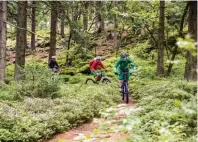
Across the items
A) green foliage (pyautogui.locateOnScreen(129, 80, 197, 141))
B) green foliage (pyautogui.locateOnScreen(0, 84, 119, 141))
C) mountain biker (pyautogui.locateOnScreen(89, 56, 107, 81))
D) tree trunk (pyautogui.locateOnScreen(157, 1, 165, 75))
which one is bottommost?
green foliage (pyautogui.locateOnScreen(0, 84, 119, 141))

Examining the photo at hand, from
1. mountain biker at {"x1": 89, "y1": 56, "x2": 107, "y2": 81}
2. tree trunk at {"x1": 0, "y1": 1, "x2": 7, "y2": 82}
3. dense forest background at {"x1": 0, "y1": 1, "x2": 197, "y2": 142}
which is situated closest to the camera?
dense forest background at {"x1": 0, "y1": 1, "x2": 197, "y2": 142}

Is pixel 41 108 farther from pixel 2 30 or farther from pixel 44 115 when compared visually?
pixel 2 30

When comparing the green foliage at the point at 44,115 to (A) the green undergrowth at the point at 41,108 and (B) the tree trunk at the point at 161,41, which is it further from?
(B) the tree trunk at the point at 161,41

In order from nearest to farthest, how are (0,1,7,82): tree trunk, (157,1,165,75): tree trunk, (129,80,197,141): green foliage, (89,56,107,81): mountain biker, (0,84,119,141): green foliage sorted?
(129,80,197,141): green foliage → (0,84,119,141): green foliage → (0,1,7,82): tree trunk → (89,56,107,81): mountain biker → (157,1,165,75): tree trunk

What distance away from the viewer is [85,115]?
9.98 meters

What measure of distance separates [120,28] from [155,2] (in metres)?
12.5

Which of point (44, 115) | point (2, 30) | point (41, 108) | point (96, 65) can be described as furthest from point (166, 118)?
point (2, 30)

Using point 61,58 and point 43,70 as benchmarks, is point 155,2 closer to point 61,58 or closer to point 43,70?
point 43,70

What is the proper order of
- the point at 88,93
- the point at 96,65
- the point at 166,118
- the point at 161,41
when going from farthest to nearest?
1. the point at 161,41
2. the point at 96,65
3. the point at 88,93
4. the point at 166,118

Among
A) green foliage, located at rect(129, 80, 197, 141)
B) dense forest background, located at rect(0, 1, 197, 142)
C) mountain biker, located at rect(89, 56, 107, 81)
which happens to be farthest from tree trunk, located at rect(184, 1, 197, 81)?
mountain biker, located at rect(89, 56, 107, 81)

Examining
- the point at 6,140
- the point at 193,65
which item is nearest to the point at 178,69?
the point at 193,65

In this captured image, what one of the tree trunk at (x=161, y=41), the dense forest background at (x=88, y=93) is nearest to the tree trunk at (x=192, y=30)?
the dense forest background at (x=88, y=93)

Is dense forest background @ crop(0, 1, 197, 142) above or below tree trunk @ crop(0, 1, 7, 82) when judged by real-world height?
below

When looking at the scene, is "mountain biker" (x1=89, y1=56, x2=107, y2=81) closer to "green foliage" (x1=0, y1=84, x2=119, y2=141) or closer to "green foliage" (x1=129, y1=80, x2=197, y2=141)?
"green foliage" (x1=129, y1=80, x2=197, y2=141)
